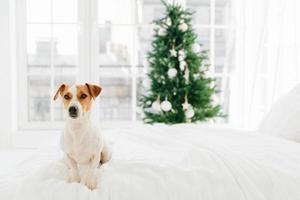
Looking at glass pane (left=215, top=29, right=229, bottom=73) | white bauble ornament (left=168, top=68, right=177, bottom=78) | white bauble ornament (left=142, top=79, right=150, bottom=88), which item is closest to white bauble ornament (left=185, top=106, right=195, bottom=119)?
white bauble ornament (left=168, top=68, right=177, bottom=78)

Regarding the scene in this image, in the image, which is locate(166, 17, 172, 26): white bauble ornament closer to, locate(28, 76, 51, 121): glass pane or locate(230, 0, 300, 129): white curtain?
locate(230, 0, 300, 129): white curtain

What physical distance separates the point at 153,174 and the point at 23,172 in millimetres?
499

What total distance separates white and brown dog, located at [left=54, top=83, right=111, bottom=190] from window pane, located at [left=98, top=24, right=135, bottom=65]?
10.9 ft

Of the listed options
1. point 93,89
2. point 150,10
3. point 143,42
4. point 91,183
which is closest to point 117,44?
point 143,42

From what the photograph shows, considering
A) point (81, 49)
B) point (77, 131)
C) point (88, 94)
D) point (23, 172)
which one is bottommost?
point (23, 172)

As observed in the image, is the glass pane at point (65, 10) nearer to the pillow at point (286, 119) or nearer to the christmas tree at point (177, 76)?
the christmas tree at point (177, 76)

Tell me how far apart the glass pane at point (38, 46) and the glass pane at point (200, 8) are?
1.54m

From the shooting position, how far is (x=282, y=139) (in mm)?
2205

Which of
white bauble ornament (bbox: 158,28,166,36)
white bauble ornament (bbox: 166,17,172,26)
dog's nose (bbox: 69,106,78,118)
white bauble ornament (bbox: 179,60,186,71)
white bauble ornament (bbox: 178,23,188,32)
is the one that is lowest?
dog's nose (bbox: 69,106,78,118)

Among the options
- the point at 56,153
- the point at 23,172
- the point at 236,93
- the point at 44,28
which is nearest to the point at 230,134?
the point at 56,153

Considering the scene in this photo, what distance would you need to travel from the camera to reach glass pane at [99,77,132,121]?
16.8 feet

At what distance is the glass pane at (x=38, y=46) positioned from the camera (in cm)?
457

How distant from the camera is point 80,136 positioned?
4.50 feet

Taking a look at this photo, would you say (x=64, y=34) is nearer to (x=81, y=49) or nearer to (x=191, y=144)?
(x=81, y=49)
